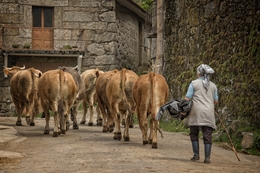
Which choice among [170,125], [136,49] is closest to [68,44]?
[136,49]

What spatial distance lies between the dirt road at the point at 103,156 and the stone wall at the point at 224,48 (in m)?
1.47

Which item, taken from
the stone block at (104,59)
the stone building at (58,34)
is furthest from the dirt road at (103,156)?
the stone block at (104,59)

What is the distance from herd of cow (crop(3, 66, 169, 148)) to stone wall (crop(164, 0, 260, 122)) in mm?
2197

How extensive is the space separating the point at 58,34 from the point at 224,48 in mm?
15783

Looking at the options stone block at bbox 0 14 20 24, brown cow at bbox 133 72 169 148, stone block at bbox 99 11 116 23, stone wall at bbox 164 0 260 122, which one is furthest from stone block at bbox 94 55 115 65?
brown cow at bbox 133 72 169 148

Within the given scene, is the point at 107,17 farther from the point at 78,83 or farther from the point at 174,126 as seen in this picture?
the point at 78,83

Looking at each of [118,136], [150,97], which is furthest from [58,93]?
[150,97]

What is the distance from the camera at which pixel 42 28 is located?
28469 mm

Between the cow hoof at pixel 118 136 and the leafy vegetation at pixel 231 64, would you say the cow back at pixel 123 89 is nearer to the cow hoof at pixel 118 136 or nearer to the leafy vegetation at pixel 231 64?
the cow hoof at pixel 118 136

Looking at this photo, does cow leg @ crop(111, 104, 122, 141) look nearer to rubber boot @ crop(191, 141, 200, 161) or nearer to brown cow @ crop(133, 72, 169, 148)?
brown cow @ crop(133, 72, 169, 148)

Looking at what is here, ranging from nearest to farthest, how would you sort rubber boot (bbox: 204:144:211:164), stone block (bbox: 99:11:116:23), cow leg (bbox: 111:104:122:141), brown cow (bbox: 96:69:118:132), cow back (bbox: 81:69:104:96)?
rubber boot (bbox: 204:144:211:164)
cow leg (bbox: 111:104:122:141)
brown cow (bbox: 96:69:118:132)
cow back (bbox: 81:69:104:96)
stone block (bbox: 99:11:116:23)

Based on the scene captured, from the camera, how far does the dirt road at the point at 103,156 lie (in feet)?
26.8

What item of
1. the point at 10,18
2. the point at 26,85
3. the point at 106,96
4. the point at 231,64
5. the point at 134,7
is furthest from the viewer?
the point at 134,7

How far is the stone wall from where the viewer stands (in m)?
12.4
